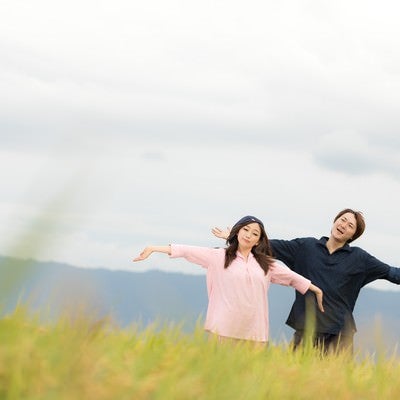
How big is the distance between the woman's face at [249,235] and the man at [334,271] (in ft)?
3.34

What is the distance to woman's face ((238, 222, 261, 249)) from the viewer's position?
281 inches

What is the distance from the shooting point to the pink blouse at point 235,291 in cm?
700

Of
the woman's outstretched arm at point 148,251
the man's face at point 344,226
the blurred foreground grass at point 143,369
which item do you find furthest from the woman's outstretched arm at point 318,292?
the blurred foreground grass at point 143,369

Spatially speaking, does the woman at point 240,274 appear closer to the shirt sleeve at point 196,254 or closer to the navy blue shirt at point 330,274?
the shirt sleeve at point 196,254

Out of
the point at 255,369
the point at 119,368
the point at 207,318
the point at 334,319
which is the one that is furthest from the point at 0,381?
the point at 334,319

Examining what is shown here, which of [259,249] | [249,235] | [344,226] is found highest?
[344,226]

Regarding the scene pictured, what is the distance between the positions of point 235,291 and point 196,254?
19.6 inches

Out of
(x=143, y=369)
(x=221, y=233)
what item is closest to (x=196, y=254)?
(x=221, y=233)

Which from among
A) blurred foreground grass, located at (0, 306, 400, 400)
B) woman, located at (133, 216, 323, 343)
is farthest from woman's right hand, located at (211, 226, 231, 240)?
blurred foreground grass, located at (0, 306, 400, 400)

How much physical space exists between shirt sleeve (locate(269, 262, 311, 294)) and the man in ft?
0.85

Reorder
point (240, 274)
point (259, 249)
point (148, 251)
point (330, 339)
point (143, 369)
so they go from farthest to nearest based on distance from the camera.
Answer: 1. point (330, 339)
2. point (259, 249)
3. point (240, 274)
4. point (148, 251)
5. point (143, 369)

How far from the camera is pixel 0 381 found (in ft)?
8.91

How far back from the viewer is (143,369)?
3250mm

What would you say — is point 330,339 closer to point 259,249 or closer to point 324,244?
point 324,244
